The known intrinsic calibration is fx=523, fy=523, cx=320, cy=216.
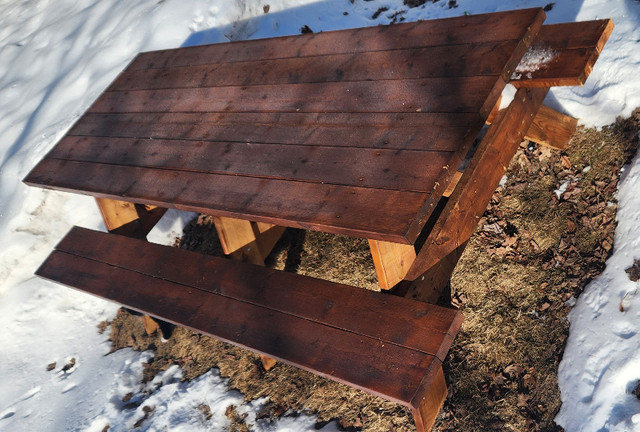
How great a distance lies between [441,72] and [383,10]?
2.52 m

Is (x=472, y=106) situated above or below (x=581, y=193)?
above

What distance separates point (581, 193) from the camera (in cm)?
302

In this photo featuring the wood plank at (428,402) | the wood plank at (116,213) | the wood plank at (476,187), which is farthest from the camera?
the wood plank at (116,213)

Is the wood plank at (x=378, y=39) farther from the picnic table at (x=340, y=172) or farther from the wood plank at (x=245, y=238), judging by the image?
the wood plank at (x=245, y=238)

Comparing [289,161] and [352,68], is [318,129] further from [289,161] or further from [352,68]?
[352,68]

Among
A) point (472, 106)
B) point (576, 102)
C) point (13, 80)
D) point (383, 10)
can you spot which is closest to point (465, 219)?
point (472, 106)

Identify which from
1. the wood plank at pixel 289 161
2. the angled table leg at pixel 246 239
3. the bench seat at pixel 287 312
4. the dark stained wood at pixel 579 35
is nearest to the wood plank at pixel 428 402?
the bench seat at pixel 287 312

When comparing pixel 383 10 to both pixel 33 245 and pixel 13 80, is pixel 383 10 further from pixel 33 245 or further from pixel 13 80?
pixel 13 80

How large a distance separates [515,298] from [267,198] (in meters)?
1.55

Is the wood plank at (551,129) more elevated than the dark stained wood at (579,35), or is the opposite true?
the dark stained wood at (579,35)

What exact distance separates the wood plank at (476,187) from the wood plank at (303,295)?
253mm

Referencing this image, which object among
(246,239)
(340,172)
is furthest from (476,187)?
(246,239)

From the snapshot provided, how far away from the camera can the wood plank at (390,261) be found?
2.35m

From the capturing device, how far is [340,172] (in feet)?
7.32
